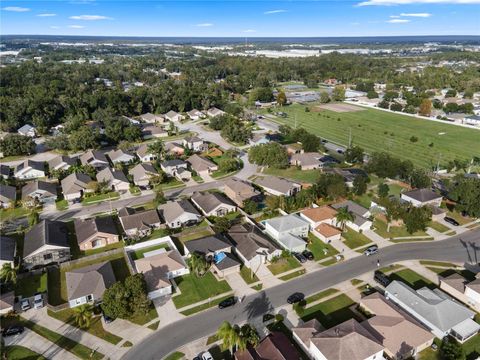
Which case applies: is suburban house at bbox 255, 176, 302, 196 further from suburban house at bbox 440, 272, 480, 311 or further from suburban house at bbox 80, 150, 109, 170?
suburban house at bbox 80, 150, 109, 170

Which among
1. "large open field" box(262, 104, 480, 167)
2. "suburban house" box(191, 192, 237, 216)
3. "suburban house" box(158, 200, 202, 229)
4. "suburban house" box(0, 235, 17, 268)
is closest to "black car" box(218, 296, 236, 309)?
"suburban house" box(158, 200, 202, 229)

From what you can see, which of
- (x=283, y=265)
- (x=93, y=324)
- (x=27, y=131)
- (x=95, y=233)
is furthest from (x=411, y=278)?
(x=27, y=131)

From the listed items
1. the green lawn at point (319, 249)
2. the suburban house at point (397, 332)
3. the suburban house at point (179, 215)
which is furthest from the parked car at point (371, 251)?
the suburban house at point (179, 215)

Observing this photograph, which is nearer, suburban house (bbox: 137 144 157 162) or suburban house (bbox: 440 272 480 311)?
suburban house (bbox: 440 272 480 311)

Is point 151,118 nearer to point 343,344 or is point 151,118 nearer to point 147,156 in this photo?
point 147,156

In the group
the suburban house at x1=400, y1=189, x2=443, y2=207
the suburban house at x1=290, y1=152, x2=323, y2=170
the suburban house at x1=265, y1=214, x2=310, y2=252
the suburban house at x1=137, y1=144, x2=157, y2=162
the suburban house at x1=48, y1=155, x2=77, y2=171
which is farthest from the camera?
the suburban house at x1=137, y1=144, x2=157, y2=162

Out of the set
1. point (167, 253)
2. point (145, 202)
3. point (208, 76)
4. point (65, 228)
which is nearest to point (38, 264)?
point (65, 228)

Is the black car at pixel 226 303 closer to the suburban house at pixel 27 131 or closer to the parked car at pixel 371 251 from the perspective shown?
the parked car at pixel 371 251
